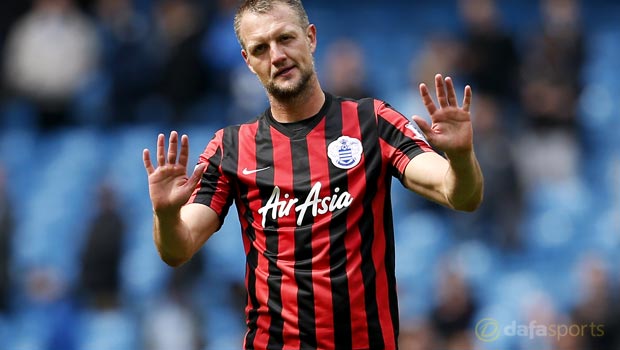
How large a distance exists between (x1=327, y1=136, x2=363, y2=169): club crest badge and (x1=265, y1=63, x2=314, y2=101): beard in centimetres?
25

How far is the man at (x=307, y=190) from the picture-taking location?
4.26 meters

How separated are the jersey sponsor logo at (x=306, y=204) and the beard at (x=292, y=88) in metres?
0.37

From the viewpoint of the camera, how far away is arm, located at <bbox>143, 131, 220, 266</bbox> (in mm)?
4277

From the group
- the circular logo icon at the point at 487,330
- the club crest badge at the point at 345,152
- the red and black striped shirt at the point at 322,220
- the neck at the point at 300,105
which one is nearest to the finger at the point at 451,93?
the red and black striped shirt at the point at 322,220

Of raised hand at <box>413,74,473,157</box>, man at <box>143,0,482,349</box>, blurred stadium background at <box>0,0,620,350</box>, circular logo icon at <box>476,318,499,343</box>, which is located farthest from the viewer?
blurred stadium background at <box>0,0,620,350</box>

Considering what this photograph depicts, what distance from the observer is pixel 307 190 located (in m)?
4.39

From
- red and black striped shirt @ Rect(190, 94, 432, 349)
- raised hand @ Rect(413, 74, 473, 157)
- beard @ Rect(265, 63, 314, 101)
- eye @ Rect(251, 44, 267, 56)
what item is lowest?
red and black striped shirt @ Rect(190, 94, 432, 349)

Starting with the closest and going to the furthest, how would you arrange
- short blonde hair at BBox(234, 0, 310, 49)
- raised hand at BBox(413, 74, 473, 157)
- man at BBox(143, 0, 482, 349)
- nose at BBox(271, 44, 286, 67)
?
raised hand at BBox(413, 74, 473, 157) < man at BBox(143, 0, 482, 349) < nose at BBox(271, 44, 286, 67) < short blonde hair at BBox(234, 0, 310, 49)

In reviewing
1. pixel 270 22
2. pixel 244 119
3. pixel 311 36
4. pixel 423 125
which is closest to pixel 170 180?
pixel 270 22

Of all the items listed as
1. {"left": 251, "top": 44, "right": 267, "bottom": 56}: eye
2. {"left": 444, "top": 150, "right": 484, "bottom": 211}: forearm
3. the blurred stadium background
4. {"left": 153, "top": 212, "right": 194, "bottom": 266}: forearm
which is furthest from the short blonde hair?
the blurred stadium background

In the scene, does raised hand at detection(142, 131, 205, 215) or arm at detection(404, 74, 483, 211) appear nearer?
arm at detection(404, 74, 483, 211)

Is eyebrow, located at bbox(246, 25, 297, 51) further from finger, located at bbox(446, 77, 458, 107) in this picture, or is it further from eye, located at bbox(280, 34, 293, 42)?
finger, located at bbox(446, 77, 458, 107)

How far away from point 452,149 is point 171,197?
1097 millimetres

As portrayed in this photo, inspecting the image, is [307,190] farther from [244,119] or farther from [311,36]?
[244,119]
